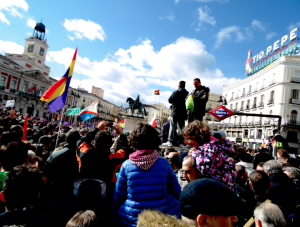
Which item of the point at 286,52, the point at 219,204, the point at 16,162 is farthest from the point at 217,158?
the point at 286,52

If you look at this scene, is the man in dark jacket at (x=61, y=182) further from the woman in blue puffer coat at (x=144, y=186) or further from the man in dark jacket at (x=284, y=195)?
the man in dark jacket at (x=284, y=195)

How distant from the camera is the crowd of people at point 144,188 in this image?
49.0 inches

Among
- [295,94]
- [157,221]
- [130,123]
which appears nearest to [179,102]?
[157,221]

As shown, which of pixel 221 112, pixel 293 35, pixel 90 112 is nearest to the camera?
pixel 90 112

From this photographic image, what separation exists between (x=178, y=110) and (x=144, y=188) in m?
4.65

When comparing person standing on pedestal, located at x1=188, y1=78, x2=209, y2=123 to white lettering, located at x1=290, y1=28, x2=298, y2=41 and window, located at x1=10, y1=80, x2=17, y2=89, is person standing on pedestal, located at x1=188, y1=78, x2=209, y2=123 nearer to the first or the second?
white lettering, located at x1=290, y1=28, x2=298, y2=41

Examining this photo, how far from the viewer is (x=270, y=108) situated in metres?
31.9

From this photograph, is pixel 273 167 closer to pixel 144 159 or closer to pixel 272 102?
pixel 144 159

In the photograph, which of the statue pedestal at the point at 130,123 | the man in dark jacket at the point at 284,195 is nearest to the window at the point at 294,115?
the statue pedestal at the point at 130,123

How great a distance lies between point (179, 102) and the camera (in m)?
6.38

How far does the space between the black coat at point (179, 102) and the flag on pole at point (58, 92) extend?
3345 mm

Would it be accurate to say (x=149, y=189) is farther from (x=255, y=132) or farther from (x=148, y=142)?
(x=255, y=132)

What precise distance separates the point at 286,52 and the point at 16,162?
4023cm

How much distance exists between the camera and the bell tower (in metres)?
52.2
